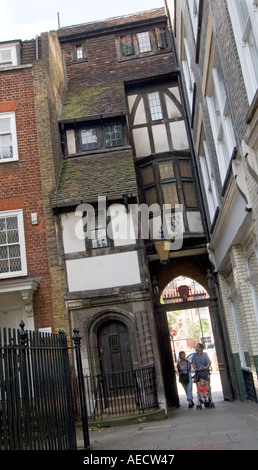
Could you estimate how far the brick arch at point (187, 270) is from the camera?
17688 millimetres

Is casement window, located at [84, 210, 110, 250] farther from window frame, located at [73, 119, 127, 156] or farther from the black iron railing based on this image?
the black iron railing

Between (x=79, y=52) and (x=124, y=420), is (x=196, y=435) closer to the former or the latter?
(x=124, y=420)

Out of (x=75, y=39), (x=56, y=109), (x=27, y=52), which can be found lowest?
(x=56, y=109)

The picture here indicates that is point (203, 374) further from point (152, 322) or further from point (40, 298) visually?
point (40, 298)

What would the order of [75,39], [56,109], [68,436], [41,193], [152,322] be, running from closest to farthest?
[68,436]
[152,322]
[41,193]
[56,109]
[75,39]

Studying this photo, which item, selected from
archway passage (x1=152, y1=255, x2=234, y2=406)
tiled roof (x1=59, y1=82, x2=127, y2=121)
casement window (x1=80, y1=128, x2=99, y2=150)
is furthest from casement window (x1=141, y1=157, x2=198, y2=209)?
archway passage (x1=152, y1=255, x2=234, y2=406)

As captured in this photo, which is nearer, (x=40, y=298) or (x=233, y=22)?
(x=233, y=22)

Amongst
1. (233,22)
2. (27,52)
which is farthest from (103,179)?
(233,22)

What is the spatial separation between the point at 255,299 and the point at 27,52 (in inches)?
497

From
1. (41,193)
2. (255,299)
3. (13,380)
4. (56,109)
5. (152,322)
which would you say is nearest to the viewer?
(13,380)

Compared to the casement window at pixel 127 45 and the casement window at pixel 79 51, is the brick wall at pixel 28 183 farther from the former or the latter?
the casement window at pixel 127 45

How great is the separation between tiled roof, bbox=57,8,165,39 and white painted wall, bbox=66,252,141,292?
10763mm

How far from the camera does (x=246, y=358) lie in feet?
41.1

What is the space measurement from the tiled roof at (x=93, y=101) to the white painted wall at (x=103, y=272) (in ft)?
18.1
